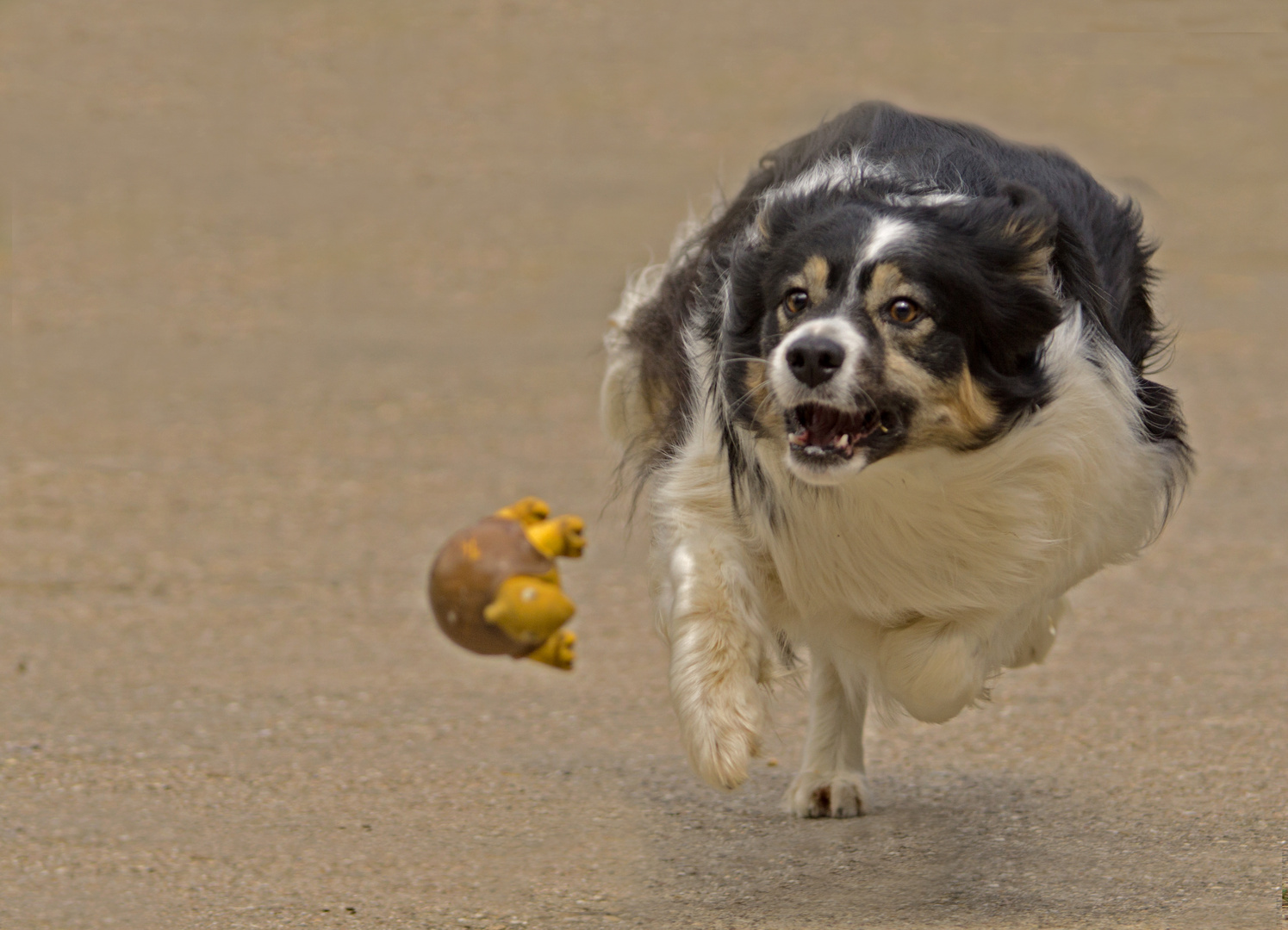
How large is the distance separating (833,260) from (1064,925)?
1552 mm

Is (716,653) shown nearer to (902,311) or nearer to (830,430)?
(830,430)

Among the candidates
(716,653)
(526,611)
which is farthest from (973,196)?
(526,611)

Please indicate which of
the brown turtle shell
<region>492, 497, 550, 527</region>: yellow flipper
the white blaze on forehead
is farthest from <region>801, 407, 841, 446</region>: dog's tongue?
<region>492, 497, 550, 527</region>: yellow flipper

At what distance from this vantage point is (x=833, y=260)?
3922 millimetres

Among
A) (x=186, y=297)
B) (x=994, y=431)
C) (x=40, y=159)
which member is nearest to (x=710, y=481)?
(x=994, y=431)

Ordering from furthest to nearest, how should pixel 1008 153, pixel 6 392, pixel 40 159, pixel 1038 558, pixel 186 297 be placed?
1. pixel 40 159
2. pixel 186 297
3. pixel 6 392
4. pixel 1008 153
5. pixel 1038 558

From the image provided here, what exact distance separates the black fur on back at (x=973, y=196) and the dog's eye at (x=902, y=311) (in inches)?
11.8

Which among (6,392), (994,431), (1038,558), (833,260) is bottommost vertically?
(1038,558)

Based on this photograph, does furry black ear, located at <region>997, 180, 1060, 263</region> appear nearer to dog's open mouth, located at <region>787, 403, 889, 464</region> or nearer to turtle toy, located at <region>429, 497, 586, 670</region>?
dog's open mouth, located at <region>787, 403, 889, 464</region>

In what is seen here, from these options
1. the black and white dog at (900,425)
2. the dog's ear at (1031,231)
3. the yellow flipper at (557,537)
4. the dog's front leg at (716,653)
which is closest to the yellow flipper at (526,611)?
the yellow flipper at (557,537)

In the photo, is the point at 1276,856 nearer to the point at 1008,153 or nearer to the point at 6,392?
the point at 1008,153

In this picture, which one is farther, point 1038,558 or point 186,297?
point 186,297

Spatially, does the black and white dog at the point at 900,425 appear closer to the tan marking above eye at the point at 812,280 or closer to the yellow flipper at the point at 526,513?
the tan marking above eye at the point at 812,280

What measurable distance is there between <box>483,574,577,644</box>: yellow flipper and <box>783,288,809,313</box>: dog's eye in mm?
1389
